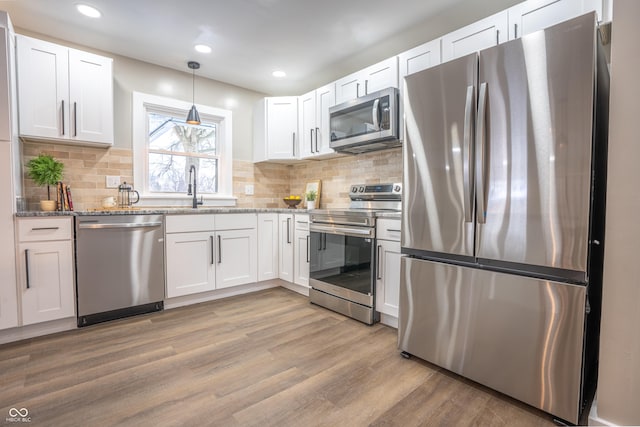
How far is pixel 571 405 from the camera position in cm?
136

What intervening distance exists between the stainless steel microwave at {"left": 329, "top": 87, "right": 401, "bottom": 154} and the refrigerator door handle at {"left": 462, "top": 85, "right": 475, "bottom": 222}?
99cm

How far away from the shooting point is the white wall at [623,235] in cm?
125

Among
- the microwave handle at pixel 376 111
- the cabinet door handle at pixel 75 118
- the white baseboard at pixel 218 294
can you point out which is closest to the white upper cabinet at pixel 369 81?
the microwave handle at pixel 376 111

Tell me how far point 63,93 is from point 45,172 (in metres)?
0.70

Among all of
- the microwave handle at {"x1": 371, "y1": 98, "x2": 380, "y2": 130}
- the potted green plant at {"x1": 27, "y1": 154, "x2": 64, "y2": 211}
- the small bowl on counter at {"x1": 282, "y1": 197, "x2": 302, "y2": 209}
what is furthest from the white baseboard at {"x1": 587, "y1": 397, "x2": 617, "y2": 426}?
the potted green plant at {"x1": 27, "y1": 154, "x2": 64, "y2": 211}

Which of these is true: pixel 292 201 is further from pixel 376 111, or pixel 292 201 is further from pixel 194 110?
pixel 376 111

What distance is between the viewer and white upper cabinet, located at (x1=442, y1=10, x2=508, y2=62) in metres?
2.05

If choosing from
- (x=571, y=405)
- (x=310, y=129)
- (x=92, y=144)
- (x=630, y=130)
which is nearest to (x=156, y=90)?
(x=92, y=144)

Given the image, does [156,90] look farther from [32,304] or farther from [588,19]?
[588,19]

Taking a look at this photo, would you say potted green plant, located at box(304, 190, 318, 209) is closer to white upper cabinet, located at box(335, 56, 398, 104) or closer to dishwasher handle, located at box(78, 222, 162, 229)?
white upper cabinet, located at box(335, 56, 398, 104)

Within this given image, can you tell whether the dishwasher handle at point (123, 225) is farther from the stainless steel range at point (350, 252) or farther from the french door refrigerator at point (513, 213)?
the french door refrigerator at point (513, 213)

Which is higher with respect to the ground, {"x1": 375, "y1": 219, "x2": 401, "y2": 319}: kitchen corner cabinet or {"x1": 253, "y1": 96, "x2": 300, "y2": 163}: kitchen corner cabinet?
{"x1": 253, "y1": 96, "x2": 300, "y2": 163}: kitchen corner cabinet

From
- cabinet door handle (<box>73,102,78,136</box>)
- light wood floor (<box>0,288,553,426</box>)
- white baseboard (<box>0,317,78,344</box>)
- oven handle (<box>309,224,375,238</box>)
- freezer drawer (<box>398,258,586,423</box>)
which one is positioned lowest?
light wood floor (<box>0,288,553,426</box>)

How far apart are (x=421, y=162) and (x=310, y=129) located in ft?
6.39
